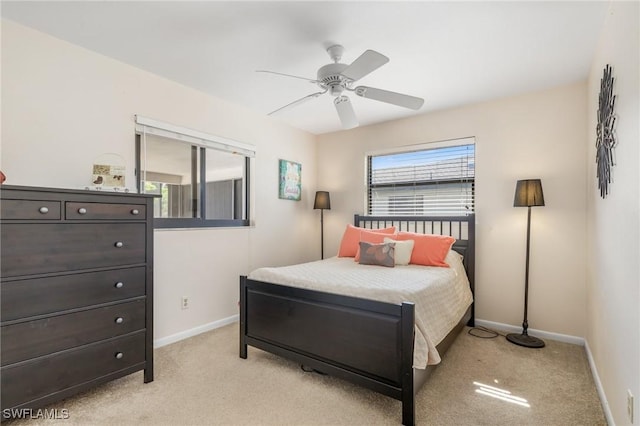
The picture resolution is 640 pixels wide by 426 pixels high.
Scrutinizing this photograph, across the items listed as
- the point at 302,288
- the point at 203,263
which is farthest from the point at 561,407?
the point at 203,263

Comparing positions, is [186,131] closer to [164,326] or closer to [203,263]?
[203,263]

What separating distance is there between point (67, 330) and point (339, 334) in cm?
164

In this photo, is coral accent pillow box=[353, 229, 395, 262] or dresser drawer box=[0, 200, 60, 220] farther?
coral accent pillow box=[353, 229, 395, 262]

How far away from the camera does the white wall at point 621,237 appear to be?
1.33 m

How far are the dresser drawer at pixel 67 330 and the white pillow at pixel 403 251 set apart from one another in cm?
226

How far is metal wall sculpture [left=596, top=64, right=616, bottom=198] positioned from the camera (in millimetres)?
1763

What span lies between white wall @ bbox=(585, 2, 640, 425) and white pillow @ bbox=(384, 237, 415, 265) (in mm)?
1434

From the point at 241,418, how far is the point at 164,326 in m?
1.45

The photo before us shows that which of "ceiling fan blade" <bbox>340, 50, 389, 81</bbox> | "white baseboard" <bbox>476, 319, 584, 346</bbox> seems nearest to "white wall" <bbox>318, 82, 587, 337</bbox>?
"white baseboard" <bbox>476, 319, 584, 346</bbox>

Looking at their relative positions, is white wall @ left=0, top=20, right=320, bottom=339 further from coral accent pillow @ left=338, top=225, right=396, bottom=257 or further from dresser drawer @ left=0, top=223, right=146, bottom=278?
coral accent pillow @ left=338, top=225, right=396, bottom=257

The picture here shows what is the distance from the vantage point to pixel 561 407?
6.37 ft

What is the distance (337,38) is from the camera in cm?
221

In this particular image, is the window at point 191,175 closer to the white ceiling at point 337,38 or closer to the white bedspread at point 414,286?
the white ceiling at point 337,38

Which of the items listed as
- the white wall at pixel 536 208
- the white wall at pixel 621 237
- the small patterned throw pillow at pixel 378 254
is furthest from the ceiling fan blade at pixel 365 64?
the white wall at pixel 536 208
